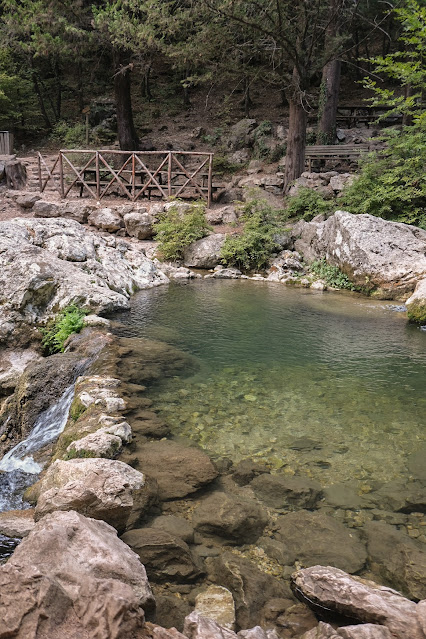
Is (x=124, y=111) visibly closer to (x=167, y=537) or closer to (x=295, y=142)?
(x=295, y=142)

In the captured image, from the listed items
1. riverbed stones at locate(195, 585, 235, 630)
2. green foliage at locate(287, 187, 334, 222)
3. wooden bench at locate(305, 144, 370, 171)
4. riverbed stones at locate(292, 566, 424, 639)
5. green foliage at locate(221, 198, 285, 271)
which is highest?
wooden bench at locate(305, 144, 370, 171)

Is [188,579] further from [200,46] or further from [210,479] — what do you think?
[200,46]

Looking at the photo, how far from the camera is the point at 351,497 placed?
12.1 feet

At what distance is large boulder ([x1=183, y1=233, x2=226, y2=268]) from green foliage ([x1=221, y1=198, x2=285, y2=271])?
275 millimetres

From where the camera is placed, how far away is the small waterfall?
4265mm

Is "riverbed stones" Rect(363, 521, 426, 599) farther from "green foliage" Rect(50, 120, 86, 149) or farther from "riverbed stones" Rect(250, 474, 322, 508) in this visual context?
"green foliage" Rect(50, 120, 86, 149)

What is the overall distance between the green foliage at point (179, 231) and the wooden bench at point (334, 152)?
645 centimetres

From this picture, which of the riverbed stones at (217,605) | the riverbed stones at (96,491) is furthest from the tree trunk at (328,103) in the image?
the riverbed stones at (217,605)

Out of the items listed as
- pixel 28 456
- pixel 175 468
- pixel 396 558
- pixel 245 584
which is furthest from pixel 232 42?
pixel 245 584

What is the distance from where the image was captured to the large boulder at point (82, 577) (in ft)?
6.15

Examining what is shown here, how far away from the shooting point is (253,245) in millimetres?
13062

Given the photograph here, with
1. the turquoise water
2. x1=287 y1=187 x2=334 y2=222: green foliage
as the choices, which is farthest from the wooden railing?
the turquoise water

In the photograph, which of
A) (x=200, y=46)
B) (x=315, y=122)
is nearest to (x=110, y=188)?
(x=200, y=46)

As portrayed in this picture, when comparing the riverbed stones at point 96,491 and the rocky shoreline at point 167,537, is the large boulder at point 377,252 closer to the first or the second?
the rocky shoreline at point 167,537
